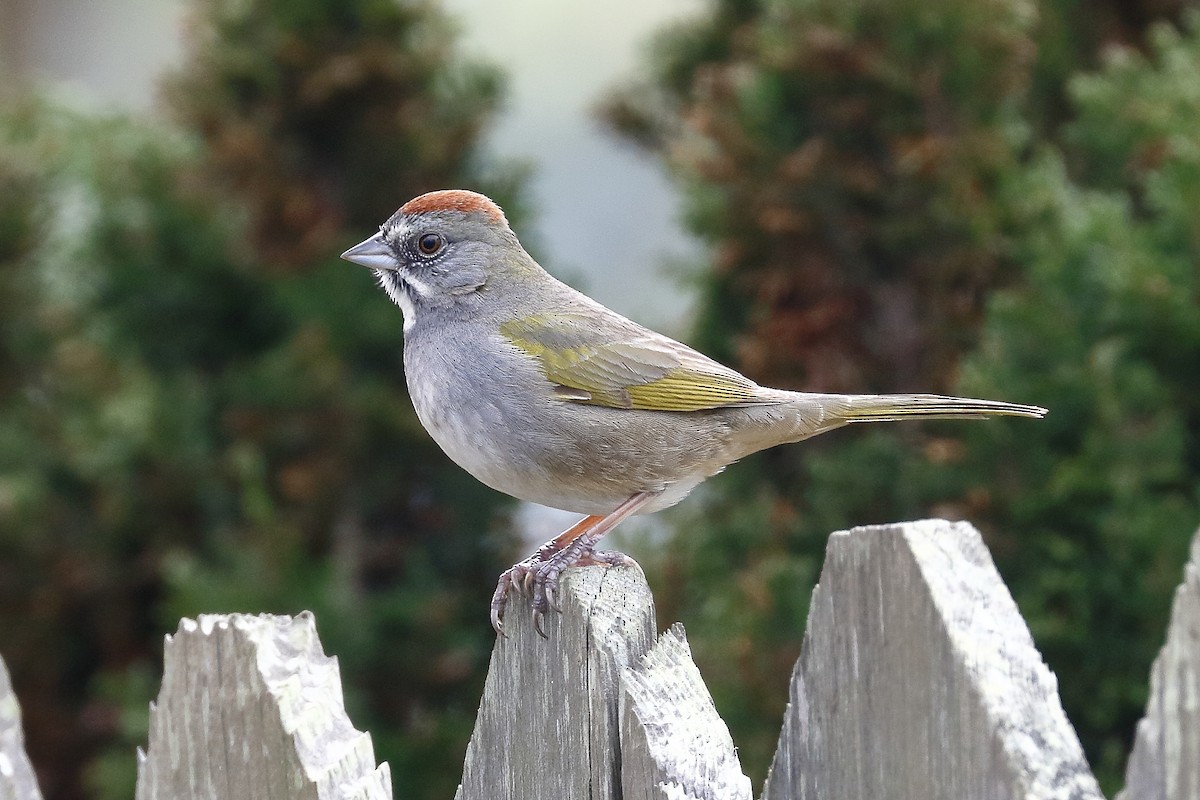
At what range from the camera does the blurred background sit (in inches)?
146

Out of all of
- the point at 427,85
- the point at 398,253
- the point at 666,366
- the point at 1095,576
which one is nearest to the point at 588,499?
the point at 666,366

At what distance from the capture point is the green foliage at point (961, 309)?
3582mm

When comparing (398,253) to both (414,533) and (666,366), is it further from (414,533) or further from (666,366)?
(414,533)

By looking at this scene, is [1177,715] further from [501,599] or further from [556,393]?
[556,393]

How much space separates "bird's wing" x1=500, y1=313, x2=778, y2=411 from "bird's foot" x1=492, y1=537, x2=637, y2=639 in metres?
0.67

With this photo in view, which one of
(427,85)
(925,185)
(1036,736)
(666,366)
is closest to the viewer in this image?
(1036,736)

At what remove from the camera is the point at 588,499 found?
346 centimetres

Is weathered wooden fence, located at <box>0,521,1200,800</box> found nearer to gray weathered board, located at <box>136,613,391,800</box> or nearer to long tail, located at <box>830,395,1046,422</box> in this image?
gray weathered board, located at <box>136,613,391,800</box>

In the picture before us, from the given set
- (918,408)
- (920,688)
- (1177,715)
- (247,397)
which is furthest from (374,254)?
(1177,715)

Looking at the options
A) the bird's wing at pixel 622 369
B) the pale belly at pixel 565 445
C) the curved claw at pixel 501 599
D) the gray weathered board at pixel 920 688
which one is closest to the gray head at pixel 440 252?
the bird's wing at pixel 622 369

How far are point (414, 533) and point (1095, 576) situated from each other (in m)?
2.41

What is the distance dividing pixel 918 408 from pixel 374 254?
1523 millimetres

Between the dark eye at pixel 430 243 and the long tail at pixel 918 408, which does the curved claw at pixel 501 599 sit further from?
the dark eye at pixel 430 243

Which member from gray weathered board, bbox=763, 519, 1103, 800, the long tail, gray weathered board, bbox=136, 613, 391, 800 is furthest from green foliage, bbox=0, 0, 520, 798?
gray weathered board, bbox=763, 519, 1103, 800
